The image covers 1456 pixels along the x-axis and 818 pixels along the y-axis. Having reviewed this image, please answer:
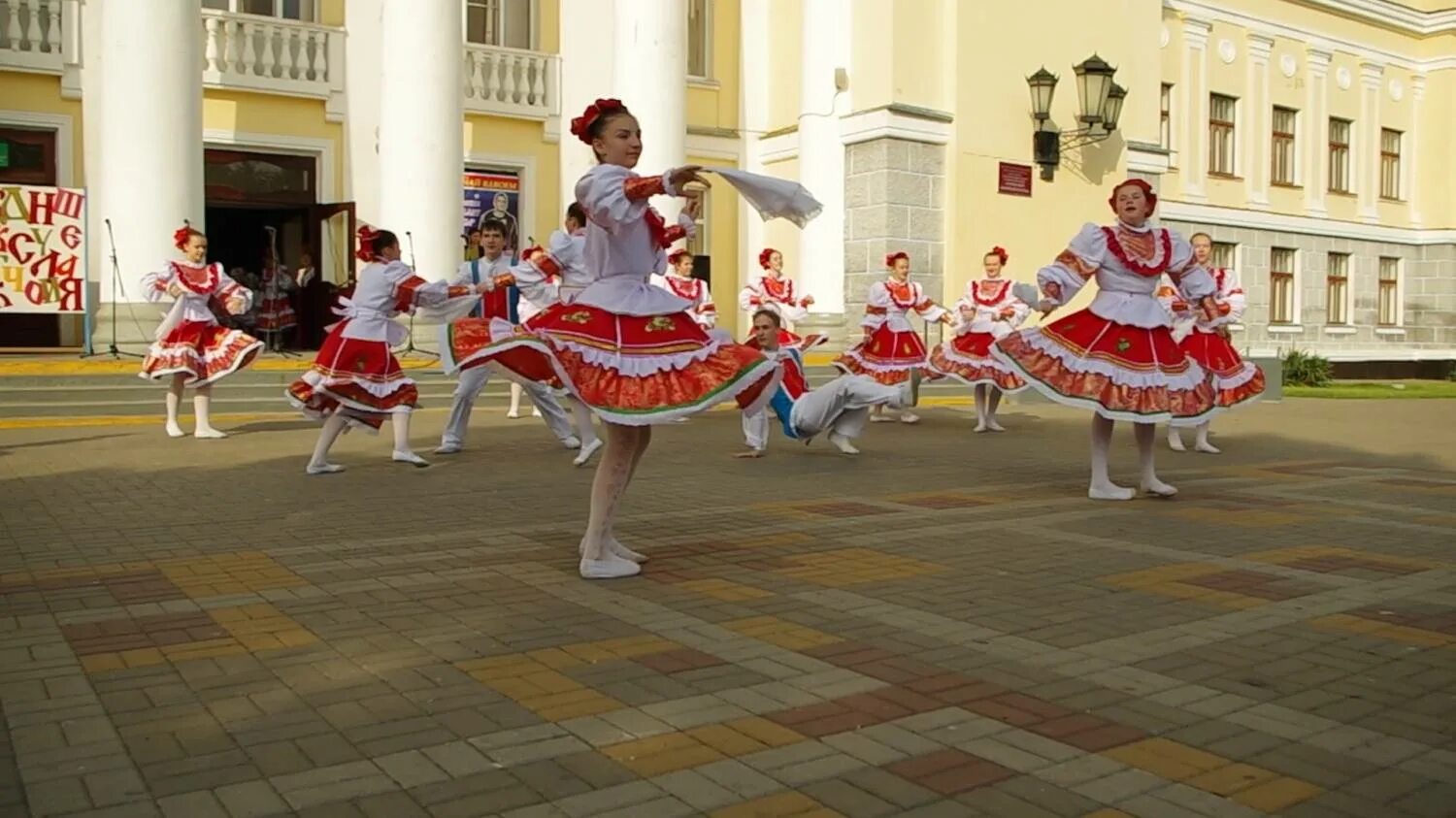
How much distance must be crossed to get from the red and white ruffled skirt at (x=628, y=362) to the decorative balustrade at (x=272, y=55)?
50.5ft

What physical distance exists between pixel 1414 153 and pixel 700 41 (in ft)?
63.4

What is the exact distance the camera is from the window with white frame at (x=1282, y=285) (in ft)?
99.3

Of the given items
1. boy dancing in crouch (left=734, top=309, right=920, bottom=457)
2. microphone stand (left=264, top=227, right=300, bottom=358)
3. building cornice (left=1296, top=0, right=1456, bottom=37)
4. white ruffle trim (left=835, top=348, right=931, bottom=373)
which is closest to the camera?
boy dancing in crouch (left=734, top=309, right=920, bottom=457)

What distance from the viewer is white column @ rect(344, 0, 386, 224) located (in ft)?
69.1

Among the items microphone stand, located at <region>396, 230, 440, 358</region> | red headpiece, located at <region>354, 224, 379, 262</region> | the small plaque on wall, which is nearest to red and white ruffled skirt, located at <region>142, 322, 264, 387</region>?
red headpiece, located at <region>354, 224, 379, 262</region>

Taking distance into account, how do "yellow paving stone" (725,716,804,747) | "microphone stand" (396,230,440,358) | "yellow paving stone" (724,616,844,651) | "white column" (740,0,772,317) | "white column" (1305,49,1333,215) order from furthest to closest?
"white column" (1305,49,1333,215) < "white column" (740,0,772,317) < "microphone stand" (396,230,440,358) < "yellow paving stone" (724,616,844,651) < "yellow paving stone" (725,716,804,747)

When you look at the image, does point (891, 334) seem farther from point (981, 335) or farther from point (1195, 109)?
point (1195, 109)

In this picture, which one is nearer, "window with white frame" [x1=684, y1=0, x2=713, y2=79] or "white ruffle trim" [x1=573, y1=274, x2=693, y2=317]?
"white ruffle trim" [x1=573, y1=274, x2=693, y2=317]

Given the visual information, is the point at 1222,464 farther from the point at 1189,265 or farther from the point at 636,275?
the point at 636,275

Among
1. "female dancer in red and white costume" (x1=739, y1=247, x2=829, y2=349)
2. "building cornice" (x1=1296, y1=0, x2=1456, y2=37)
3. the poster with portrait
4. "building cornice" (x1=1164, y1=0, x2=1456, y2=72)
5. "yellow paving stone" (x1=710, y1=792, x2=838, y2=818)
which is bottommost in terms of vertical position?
"yellow paving stone" (x1=710, y1=792, x2=838, y2=818)

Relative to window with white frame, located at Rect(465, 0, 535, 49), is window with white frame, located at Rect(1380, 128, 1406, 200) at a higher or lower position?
lower

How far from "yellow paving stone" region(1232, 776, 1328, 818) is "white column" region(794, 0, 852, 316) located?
62.0 ft

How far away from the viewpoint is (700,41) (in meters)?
24.8

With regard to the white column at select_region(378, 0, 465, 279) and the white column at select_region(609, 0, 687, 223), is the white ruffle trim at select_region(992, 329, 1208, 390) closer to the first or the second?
the white column at select_region(378, 0, 465, 279)
